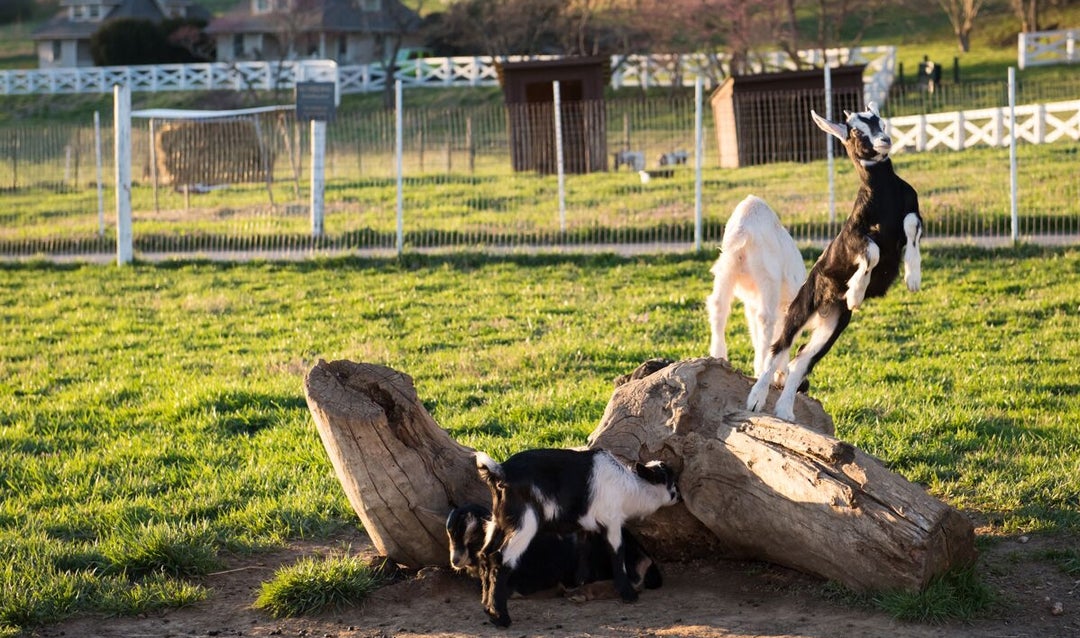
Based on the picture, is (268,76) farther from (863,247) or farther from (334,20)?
(863,247)

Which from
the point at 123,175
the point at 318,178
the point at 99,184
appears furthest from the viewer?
the point at 99,184

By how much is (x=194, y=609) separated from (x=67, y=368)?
6.82 m

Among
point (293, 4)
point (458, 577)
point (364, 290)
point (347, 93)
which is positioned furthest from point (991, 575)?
point (293, 4)

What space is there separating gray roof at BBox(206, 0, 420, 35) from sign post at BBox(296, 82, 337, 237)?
134 ft

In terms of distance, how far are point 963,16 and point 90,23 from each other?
48.7m

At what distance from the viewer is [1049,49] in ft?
168

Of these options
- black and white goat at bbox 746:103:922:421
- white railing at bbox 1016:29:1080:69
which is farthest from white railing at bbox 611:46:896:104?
black and white goat at bbox 746:103:922:421

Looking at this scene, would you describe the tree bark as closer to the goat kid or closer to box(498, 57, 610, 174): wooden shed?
the goat kid

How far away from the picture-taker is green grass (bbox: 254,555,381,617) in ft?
20.2

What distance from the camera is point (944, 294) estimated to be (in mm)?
14375

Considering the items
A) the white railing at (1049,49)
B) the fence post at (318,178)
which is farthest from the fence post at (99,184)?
the white railing at (1049,49)

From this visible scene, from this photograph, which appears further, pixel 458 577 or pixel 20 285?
pixel 20 285

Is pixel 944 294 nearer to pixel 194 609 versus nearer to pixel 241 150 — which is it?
pixel 194 609

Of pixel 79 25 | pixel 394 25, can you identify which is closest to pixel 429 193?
pixel 394 25
